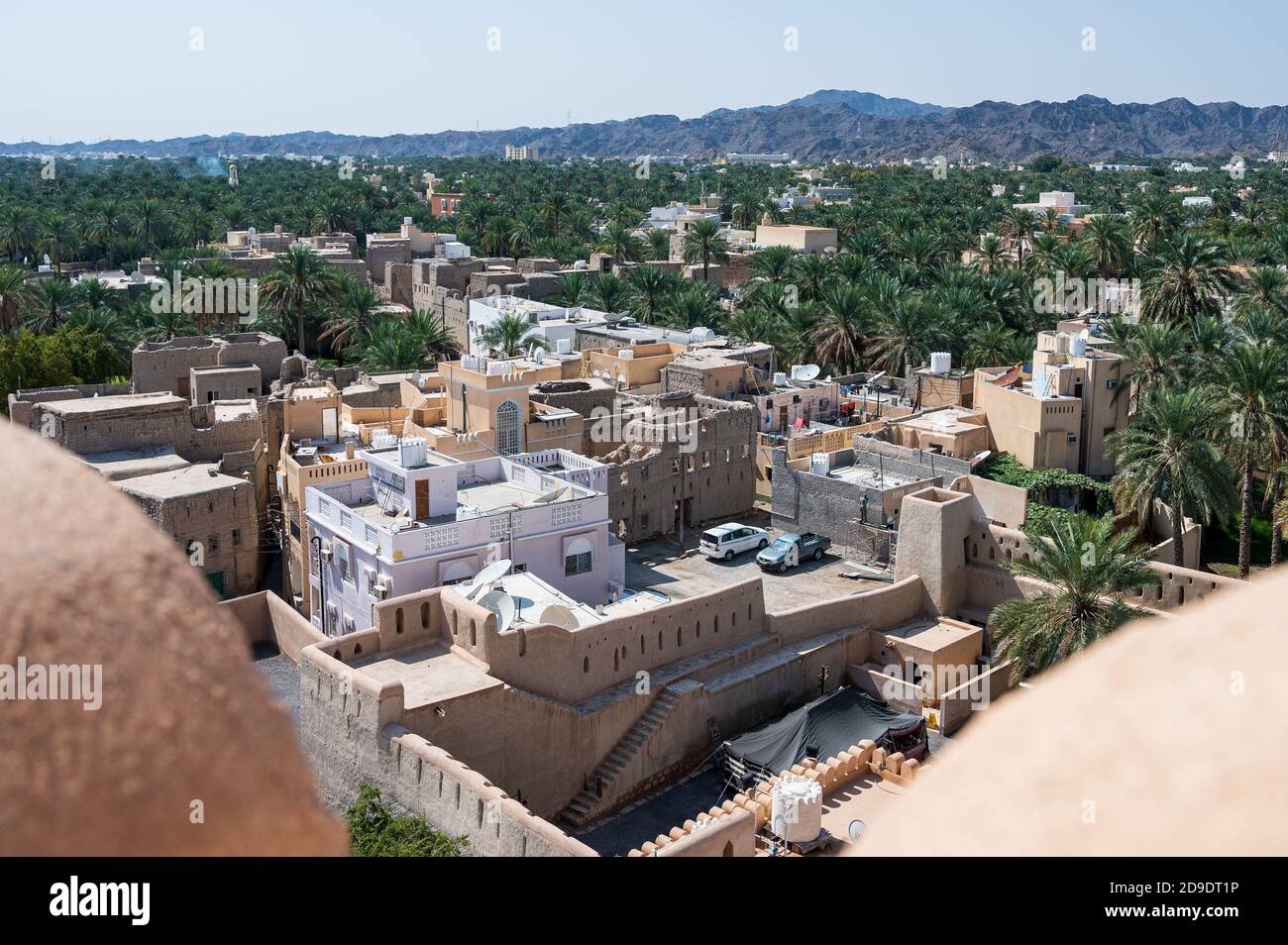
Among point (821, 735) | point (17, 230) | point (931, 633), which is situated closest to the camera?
point (821, 735)

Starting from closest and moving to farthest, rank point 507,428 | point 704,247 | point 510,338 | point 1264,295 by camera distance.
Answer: point 507,428 < point 1264,295 < point 510,338 < point 704,247

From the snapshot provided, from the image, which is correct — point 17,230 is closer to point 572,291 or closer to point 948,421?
point 572,291

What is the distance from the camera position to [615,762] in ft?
59.8

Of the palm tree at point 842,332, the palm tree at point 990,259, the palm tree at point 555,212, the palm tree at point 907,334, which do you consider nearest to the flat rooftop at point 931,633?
the palm tree at point 907,334

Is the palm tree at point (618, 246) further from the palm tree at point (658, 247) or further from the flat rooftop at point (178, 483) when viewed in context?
the flat rooftop at point (178, 483)

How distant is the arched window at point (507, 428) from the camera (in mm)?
26859

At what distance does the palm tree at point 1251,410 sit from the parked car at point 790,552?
26.1ft

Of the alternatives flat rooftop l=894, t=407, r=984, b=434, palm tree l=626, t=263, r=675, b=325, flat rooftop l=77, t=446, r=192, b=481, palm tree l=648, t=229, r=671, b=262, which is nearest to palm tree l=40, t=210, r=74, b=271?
palm tree l=648, t=229, r=671, b=262

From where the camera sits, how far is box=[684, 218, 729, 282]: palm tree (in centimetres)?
5656

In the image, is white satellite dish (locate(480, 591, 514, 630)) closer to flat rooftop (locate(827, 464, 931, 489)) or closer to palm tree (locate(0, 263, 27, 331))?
flat rooftop (locate(827, 464, 931, 489))

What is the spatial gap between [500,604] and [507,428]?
29.9 feet

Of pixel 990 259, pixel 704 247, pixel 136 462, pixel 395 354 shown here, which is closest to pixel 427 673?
pixel 136 462
